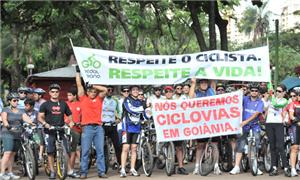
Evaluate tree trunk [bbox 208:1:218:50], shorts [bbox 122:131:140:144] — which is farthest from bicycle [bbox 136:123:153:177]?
tree trunk [bbox 208:1:218:50]

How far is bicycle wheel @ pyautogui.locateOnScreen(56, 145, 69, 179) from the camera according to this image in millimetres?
10445

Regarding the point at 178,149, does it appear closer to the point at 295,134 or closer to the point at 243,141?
the point at 243,141

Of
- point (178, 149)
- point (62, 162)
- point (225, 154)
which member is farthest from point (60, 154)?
point (225, 154)

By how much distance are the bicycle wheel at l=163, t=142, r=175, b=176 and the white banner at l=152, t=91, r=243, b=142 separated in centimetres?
18

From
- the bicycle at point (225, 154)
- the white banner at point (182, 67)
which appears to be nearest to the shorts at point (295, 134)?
the white banner at point (182, 67)

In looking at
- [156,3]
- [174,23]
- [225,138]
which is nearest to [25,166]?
[225,138]

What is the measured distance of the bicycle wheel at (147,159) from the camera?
35.9 feet

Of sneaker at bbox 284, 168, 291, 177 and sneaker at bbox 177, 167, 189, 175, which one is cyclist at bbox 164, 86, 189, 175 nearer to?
sneaker at bbox 177, 167, 189, 175

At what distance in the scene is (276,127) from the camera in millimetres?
11086

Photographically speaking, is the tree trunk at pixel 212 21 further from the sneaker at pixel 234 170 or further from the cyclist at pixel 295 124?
the sneaker at pixel 234 170

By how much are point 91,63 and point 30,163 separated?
238 cm

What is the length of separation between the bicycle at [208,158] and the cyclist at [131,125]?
1.34 meters

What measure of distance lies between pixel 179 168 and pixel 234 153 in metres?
1.23

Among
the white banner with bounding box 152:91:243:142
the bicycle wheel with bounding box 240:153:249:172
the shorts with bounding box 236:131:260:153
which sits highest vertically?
the white banner with bounding box 152:91:243:142
